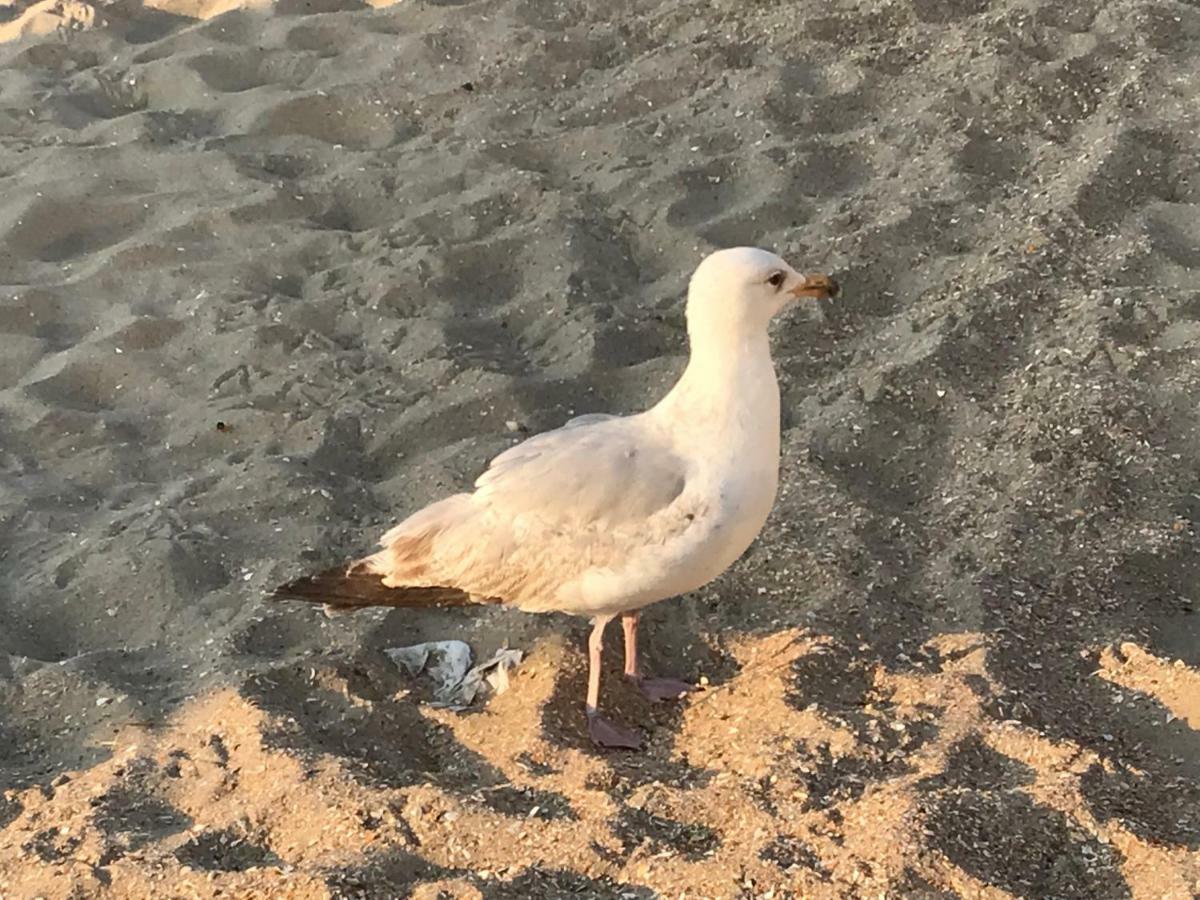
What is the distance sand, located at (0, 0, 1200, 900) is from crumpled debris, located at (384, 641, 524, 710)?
5 centimetres

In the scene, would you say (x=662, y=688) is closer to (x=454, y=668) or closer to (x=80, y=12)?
(x=454, y=668)

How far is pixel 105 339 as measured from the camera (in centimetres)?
400

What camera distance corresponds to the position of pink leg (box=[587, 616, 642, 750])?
9.13 feet

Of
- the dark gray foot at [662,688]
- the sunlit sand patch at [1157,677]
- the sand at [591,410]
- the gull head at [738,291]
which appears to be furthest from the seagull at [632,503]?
the sunlit sand patch at [1157,677]

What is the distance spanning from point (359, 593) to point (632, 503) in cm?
65

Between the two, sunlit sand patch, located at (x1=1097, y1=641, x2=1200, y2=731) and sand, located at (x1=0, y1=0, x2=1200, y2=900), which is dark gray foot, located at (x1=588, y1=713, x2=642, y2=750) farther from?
sunlit sand patch, located at (x1=1097, y1=641, x2=1200, y2=731)

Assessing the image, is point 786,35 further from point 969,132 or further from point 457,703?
point 457,703

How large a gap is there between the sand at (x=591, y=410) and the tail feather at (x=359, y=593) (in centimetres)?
17

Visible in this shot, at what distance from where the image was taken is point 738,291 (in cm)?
271

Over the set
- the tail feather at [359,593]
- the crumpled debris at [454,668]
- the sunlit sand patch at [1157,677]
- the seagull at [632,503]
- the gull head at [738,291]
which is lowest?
the sunlit sand patch at [1157,677]

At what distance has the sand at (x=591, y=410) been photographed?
8.20ft

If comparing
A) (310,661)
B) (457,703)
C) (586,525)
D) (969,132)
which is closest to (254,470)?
(310,661)

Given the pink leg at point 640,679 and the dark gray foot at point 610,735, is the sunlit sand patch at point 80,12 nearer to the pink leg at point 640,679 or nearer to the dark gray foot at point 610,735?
the pink leg at point 640,679

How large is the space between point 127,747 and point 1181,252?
3.22 meters
